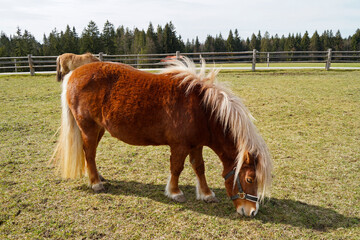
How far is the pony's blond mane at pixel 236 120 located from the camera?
7.86ft

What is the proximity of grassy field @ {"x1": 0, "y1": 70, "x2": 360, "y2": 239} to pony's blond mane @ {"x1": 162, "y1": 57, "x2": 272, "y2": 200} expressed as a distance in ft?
1.07

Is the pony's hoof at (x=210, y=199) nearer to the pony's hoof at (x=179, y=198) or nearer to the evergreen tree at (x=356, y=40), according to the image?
the pony's hoof at (x=179, y=198)

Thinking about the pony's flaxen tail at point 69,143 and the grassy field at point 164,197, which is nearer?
the grassy field at point 164,197

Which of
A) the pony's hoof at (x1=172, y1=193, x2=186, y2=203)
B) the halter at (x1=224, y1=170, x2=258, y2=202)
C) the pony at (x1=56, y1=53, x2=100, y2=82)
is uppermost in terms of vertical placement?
the pony at (x1=56, y1=53, x2=100, y2=82)

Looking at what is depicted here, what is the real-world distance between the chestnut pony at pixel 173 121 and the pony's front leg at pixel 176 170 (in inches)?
0.5

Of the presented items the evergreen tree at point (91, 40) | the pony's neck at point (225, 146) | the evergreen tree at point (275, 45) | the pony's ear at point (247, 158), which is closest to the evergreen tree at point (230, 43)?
the evergreen tree at point (275, 45)

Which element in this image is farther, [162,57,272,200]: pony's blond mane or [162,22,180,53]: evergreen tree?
[162,22,180,53]: evergreen tree

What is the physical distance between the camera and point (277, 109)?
23.3ft

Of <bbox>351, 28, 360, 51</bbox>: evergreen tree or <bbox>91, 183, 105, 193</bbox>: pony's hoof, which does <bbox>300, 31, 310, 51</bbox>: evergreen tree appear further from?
<bbox>91, 183, 105, 193</bbox>: pony's hoof

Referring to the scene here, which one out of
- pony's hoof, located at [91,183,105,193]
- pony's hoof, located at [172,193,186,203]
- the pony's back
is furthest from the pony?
pony's hoof, located at [172,193,186,203]

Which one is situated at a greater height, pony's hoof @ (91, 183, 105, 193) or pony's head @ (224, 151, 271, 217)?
pony's head @ (224, 151, 271, 217)

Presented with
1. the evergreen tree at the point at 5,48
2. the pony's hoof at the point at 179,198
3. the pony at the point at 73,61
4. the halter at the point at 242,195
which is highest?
the evergreen tree at the point at 5,48

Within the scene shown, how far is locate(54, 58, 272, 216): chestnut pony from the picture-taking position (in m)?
2.48

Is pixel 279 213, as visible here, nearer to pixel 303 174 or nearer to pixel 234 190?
pixel 234 190
